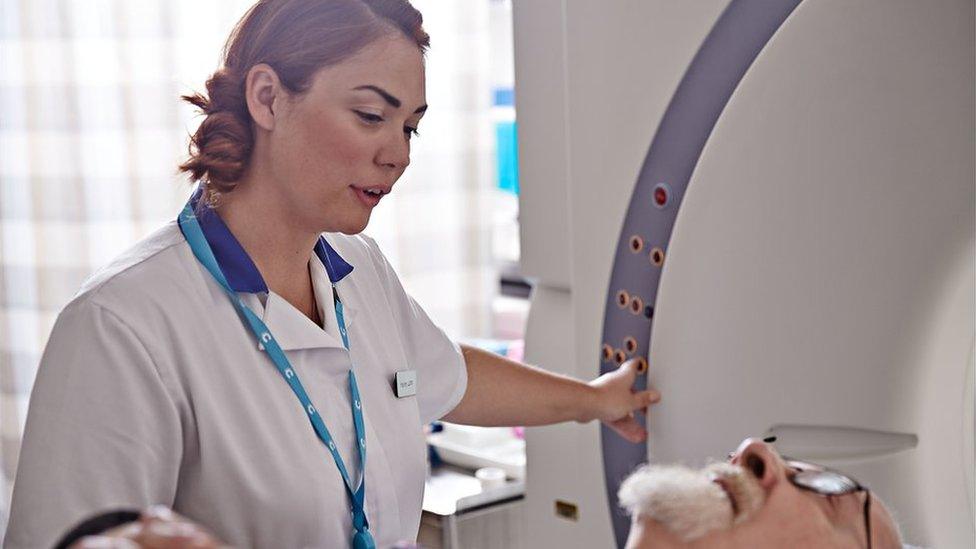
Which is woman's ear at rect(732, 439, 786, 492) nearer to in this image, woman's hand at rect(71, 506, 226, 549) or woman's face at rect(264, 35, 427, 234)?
woman's hand at rect(71, 506, 226, 549)

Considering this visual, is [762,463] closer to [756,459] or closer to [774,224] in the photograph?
[756,459]

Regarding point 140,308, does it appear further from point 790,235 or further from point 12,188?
point 12,188

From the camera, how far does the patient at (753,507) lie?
845mm

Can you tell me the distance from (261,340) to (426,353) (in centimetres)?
32

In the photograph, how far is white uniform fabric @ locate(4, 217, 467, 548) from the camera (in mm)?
1196

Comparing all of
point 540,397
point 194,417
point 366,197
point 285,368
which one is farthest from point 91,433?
point 540,397

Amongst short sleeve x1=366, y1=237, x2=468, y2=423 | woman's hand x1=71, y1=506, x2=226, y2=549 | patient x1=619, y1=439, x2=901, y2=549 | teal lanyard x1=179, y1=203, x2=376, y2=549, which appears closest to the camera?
woman's hand x1=71, y1=506, x2=226, y2=549

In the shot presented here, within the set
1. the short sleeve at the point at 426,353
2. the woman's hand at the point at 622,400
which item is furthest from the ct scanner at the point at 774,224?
the short sleeve at the point at 426,353

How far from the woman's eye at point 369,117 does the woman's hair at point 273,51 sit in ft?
0.20

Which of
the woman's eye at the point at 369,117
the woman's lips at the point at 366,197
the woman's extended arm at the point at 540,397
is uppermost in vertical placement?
the woman's eye at the point at 369,117

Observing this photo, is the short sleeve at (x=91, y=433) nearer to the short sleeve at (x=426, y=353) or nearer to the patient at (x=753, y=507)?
the short sleeve at (x=426, y=353)

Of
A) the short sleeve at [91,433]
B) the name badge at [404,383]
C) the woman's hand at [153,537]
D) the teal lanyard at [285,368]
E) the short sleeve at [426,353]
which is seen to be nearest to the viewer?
the woman's hand at [153,537]

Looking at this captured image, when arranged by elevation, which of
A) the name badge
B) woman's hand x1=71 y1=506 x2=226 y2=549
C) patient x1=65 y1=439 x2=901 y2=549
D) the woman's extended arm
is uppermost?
woman's hand x1=71 y1=506 x2=226 y2=549

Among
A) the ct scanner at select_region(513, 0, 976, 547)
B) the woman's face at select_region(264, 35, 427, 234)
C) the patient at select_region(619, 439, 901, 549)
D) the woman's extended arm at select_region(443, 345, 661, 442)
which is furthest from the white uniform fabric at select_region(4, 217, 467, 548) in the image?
the patient at select_region(619, 439, 901, 549)
